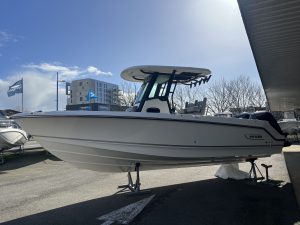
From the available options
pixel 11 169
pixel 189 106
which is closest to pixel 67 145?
pixel 189 106

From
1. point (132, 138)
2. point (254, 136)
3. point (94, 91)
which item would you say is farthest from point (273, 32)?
point (94, 91)

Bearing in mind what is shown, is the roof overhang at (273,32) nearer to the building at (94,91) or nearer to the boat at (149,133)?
the boat at (149,133)

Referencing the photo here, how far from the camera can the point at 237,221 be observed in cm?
521

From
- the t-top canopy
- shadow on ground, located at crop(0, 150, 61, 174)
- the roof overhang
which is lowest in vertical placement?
shadow on ground, located at crop(0, 150, 61, 174)

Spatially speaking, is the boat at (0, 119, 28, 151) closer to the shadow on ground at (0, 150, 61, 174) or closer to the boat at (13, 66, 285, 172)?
the shadow on ground at (0, 150, 61, 174)

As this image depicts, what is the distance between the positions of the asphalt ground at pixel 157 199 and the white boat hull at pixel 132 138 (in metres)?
0.77

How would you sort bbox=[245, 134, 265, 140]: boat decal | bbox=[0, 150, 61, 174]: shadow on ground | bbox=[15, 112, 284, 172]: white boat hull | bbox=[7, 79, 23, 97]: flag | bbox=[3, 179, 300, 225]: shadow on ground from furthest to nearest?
bbox=[7, 79, 23, 97]: flag, bbox=[0, 150, 61, 174]: shadow on ground, bbox=[245, 134, 265, 140]: boat decal, bbox=[15, 112, 284, 172]: white boat hull, bbox=[3, 179, 300, 225]: shadow on ground

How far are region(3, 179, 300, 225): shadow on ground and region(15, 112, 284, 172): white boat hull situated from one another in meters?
0.74

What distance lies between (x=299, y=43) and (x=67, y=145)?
6.47 meters

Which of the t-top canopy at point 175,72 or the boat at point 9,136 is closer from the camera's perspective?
the t-top canopy at point 175,72

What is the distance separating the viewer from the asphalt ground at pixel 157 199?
543cm

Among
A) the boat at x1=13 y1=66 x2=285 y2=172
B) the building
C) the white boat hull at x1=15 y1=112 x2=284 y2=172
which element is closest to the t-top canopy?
the boat at x1=13 y1=66 x2=285 y2=172

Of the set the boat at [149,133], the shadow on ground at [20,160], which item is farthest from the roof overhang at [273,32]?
the shadow on ground at [20,160]

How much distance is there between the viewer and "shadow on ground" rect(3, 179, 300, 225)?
530 centimetres
